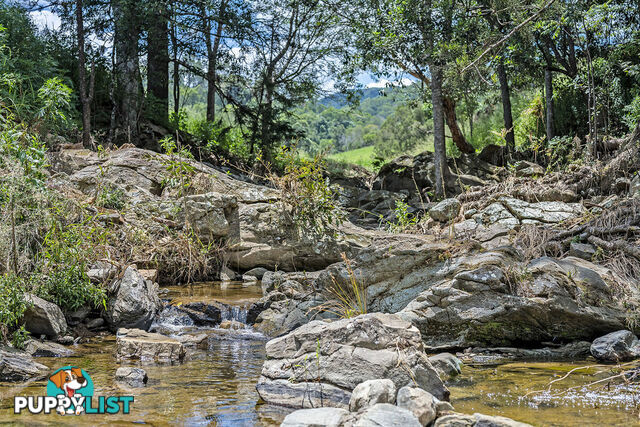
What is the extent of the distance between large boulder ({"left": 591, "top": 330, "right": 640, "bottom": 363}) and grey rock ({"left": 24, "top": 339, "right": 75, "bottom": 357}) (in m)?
5.24

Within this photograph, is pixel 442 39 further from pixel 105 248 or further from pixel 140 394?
pixel 140 394

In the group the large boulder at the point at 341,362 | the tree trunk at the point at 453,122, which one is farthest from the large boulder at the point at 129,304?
the tree trunk at the point at 453,122

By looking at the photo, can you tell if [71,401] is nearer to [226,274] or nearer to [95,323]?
[95,323]

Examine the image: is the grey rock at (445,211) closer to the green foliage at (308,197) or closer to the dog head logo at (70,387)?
the green foliage at (308,197)

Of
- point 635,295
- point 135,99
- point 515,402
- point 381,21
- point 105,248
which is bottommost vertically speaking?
point 515,402

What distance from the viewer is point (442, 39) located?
1294 cm

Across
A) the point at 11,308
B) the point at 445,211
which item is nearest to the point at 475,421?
the point at 11,308

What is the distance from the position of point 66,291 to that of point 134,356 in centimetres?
148

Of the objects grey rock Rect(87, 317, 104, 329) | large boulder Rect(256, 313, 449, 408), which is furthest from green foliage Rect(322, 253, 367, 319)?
grey rock Rect(87, 317, 104, 329)

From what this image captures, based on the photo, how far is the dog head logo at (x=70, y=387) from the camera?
412cm

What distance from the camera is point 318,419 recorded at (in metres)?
3.36

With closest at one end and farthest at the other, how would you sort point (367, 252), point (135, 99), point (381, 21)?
point (367, 252), point (381, 21), point (135, 99)

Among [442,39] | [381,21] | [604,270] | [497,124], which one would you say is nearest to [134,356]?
[604,270]

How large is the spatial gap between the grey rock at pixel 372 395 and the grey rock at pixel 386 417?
0.25m
